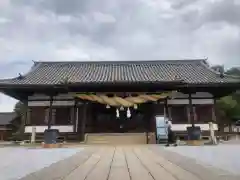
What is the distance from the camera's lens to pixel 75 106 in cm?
1614

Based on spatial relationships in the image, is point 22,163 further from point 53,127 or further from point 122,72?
point 122,72

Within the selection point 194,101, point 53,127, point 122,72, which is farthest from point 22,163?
point 122,72

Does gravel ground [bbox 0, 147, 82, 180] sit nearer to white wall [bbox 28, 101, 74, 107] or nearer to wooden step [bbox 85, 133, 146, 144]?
wooden step [bbox 85, 133, 146, 144]

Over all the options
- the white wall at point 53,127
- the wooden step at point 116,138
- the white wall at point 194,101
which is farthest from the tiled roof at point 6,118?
the white wall at point 194,101

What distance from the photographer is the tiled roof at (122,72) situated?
Answer: 16.4 metres

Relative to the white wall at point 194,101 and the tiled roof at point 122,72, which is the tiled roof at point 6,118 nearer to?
the tiled roof at point 122,72

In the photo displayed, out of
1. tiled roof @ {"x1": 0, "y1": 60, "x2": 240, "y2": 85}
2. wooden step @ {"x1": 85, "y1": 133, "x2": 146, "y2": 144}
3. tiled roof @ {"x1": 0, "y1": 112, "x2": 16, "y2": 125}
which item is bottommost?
wooden step @ {"x1": 85, "y1": 133, "x2": 146, "y2": 144}

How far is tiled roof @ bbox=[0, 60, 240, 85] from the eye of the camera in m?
16.4

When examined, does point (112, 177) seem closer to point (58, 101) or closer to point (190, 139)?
point (190, 139)

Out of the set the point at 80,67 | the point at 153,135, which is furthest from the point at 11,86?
the point at 153,135

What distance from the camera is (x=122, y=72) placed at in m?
18.9

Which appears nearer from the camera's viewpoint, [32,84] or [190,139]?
[190,139]

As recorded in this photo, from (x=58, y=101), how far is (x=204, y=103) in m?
8.26

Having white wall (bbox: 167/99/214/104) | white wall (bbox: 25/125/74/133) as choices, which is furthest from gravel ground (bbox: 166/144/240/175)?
white wall (bbox: 25/125/74/133)
